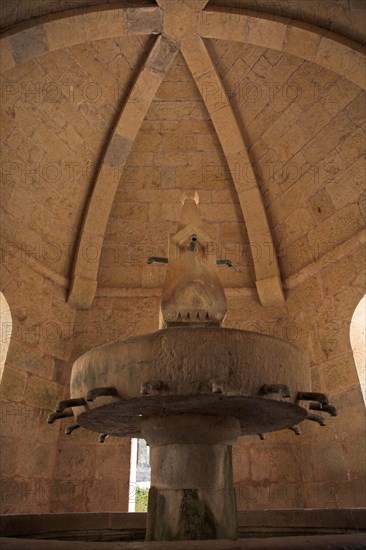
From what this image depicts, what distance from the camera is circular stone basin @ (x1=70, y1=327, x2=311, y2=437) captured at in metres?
2.42

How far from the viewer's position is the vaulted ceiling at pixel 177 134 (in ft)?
18.3

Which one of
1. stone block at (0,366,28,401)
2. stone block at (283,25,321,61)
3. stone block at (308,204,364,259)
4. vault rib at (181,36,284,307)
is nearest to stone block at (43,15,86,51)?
vault rib at (181,36,284,307)

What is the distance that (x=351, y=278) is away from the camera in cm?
602

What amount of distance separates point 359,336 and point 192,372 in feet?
13.7

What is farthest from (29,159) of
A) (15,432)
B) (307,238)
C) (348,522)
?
(348,522)

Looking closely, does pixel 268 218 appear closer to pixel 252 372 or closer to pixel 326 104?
pixel 326 104

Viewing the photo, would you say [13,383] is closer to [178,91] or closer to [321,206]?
[321,206]

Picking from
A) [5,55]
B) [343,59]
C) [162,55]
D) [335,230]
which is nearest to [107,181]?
[162,55]

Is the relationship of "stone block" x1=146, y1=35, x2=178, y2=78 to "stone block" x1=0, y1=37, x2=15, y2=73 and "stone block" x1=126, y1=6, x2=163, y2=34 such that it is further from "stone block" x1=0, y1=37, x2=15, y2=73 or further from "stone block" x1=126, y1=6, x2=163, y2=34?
"stone block" x1=0, y1=37, x2=15, y2=73

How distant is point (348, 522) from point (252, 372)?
5.88 ft

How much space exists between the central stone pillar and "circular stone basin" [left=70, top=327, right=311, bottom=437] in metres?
0.13

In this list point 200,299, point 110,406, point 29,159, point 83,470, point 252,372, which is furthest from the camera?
point 29,159

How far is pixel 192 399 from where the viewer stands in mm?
2557

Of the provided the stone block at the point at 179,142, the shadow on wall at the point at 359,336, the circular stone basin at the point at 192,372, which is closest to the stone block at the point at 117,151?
the stone block at the point at 179,142
